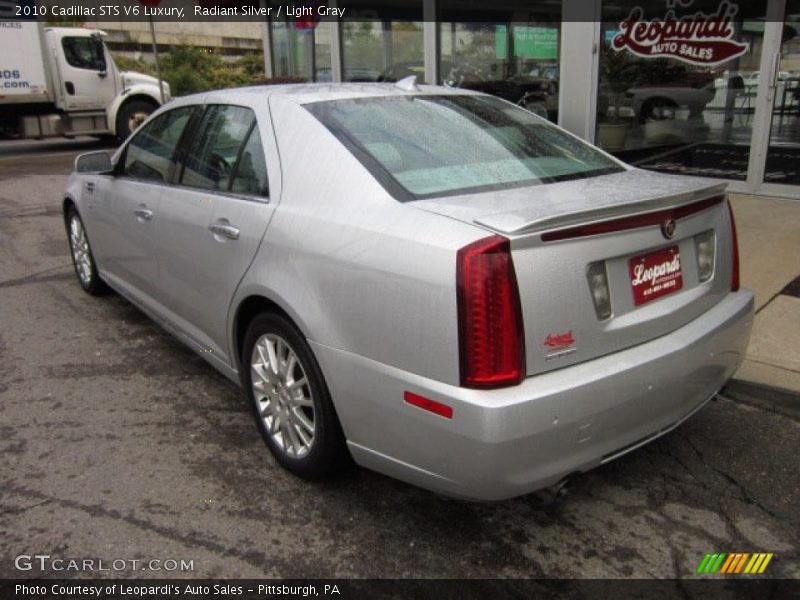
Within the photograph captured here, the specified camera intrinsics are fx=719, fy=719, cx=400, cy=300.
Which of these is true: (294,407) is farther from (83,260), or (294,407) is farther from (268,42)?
(268,42)

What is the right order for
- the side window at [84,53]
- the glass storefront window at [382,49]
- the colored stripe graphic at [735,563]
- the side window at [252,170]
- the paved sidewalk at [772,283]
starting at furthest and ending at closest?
1. the side window at [84,53]
2. the glass storefront window at [382,49]
3. the paved sidewalk at [772,283]
4. the side window at [252,170]
5. the colored stripe graphic at [735,563]

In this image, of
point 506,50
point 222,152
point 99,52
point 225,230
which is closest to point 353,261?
point 225,230

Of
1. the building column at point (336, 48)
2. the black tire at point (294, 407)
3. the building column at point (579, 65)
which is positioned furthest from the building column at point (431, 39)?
the black tire at point (294, 407)

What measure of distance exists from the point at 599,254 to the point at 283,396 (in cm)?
141

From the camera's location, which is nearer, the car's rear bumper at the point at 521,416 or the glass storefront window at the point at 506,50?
the car's rear bumper at the point at 521,416

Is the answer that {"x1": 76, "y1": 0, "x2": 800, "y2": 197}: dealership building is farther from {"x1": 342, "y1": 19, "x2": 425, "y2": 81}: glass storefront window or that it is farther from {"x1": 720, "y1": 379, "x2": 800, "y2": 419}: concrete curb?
{"x1": 720, "y1": 379, "x2": 800, "y2": 419}: concrete curb

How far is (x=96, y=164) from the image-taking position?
4.50m

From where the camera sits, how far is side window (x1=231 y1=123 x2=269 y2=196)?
A: 10.2 ft

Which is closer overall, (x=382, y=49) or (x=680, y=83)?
(x=680, y=83)

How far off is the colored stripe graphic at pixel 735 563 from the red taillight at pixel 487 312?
103 cm

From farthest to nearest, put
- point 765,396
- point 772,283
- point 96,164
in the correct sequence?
point 772,283
point 96,164
point 765,396

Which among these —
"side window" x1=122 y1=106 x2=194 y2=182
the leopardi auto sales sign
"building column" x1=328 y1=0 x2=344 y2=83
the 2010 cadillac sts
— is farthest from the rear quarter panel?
"building column" x1=328 y1=0 x2=344 y2=83

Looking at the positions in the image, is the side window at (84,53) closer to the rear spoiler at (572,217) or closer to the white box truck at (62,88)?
the white box truck at (62,88)

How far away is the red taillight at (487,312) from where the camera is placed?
2170 mm
